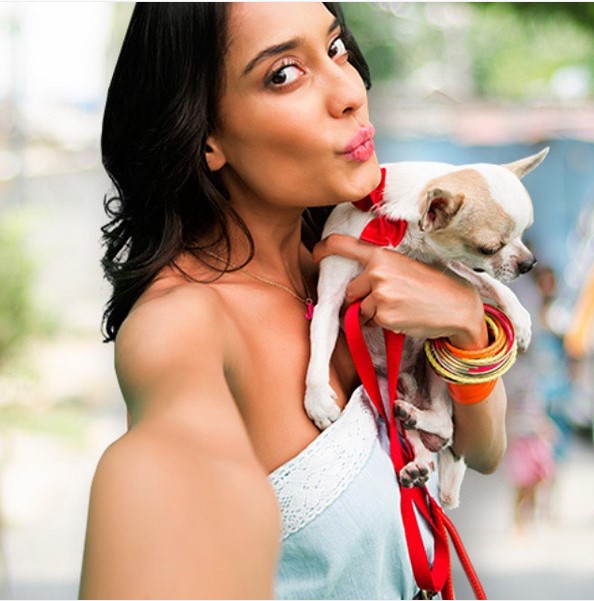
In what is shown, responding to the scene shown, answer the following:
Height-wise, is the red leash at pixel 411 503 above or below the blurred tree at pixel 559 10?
below

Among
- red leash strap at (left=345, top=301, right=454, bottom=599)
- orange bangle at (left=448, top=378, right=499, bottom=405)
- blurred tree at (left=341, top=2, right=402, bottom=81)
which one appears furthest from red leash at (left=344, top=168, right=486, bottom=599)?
blurred tree at (left=341, top=2, right=402, bottom=81)

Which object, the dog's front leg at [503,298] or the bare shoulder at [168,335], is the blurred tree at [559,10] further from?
the bare shoulder at [168,335]

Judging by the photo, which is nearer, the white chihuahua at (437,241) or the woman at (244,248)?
the woman at (244,248)

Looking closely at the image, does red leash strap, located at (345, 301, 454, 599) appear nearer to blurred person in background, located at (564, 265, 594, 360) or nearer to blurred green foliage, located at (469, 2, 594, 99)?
blurred person in background, located at (564, 265, 594, 360)

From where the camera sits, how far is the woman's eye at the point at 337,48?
1375 millimetres

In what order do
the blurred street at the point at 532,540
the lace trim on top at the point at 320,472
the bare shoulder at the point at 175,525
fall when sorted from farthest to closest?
the blurred street at the point at 532,540 → the lace trim on top at the point at 320,472 → the bare shoulder at the point at 175,525

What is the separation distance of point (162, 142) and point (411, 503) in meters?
0.60

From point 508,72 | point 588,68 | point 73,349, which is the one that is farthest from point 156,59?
point 508,72

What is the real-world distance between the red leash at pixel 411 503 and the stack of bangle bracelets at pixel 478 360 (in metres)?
0.06

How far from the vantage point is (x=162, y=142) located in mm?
1367

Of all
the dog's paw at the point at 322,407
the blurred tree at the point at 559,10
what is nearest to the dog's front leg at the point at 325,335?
the dog's paw at the point at 322,407

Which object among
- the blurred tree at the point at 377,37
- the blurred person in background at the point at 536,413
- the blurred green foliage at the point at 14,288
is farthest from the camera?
the blurred tree at the point at 377,37

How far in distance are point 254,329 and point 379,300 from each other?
0.66 feet

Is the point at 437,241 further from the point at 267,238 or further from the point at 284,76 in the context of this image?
the point at 284,76
